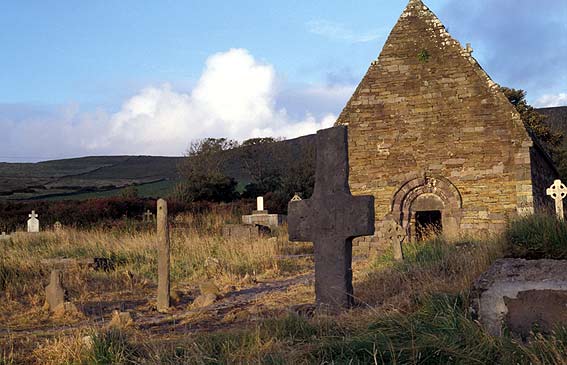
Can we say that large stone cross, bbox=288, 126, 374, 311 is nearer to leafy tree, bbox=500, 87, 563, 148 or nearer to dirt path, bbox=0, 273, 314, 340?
dirt path, bbox=0, 273, 314, 340

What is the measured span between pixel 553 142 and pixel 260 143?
24469 millimetres

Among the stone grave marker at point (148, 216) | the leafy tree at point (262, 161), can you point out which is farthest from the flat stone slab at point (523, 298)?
the leafy tree at point (262, 161)

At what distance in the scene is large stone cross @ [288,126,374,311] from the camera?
23.8 ft

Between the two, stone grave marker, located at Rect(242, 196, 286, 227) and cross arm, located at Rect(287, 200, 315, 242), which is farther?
stone grave marker, located at Rect(242, 196, 286, 227)

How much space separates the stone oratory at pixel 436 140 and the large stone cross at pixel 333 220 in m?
8.72

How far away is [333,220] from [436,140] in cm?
928

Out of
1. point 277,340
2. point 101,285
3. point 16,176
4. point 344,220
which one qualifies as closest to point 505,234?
point 344,220

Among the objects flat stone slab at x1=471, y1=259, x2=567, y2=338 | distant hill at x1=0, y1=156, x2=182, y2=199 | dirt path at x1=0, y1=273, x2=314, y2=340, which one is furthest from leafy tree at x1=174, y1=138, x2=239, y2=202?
flat stone slab at x1=471, y1=259, x2=567, y2=338

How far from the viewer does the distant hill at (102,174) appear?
44.7 meters

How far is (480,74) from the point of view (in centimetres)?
1591

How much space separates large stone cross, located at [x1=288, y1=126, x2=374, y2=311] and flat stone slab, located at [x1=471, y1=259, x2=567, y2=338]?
78.1 inches

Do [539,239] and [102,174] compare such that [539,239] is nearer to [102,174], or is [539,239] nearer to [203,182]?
[203,182]

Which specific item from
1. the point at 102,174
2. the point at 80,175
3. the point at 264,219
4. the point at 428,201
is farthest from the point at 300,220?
the point at 102,174

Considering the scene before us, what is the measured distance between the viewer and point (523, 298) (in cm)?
527
